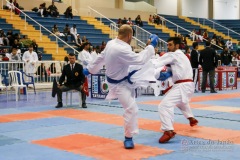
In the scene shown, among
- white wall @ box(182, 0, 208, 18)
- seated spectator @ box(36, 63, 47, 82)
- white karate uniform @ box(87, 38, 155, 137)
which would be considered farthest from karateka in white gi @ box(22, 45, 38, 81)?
white wall @ box(182, 0, 208, 18)

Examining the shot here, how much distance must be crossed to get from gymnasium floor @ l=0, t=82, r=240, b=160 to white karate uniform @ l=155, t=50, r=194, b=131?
47 centimetres

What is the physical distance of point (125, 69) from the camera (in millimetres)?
5988

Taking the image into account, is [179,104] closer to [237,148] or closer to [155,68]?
[155,68]

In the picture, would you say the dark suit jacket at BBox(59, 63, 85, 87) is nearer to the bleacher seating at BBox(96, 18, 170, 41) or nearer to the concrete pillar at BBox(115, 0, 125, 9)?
the bleacher seating at BBox(96, 18, 170, 41)

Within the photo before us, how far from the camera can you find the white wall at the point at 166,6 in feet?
118

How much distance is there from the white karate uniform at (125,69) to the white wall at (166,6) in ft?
100

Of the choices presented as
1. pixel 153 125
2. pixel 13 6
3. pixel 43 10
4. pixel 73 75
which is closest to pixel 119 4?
pixel 43 10

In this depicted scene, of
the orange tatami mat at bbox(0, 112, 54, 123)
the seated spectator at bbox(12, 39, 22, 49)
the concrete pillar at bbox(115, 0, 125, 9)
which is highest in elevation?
the concrete pillar at bbox(115, 0, 125, 9)

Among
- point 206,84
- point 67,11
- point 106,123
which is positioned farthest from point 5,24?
point 106,123

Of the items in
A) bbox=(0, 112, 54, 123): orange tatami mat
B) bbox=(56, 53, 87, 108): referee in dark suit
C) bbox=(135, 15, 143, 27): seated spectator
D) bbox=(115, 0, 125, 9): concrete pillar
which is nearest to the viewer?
bbox=(0, 112, 54, 123): orange tatami mat

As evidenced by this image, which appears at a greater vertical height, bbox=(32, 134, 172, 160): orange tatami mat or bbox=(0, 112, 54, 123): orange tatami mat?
bbox=(32, 134, 172, 160): orange tatami mat

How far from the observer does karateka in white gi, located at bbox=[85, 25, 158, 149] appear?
5789 millimetres

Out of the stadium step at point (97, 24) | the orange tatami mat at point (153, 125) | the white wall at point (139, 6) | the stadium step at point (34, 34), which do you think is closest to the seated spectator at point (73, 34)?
the stadium step at point (34, 34)

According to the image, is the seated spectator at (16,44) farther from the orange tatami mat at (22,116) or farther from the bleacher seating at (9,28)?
the orange tatami mat at (22,116)
